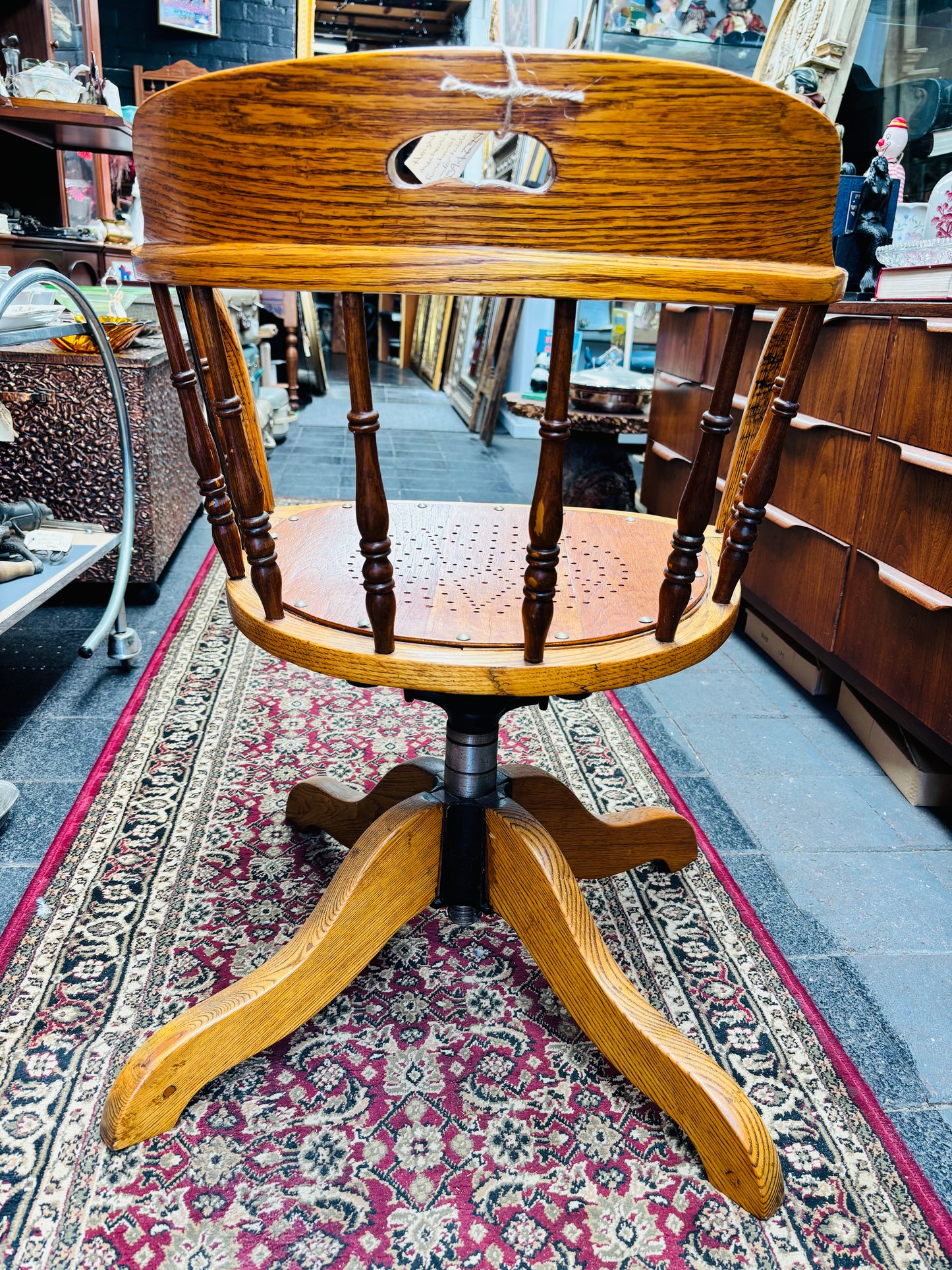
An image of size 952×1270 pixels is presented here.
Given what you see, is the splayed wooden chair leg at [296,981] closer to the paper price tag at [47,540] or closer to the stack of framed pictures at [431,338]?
the paper price tag at [47,540]

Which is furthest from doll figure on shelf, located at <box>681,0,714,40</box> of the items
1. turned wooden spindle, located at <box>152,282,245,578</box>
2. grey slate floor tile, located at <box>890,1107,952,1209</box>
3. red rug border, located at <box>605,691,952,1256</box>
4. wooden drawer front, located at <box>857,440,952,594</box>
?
grey slate floor tile, located at <box>890,1107,952,1209</box>

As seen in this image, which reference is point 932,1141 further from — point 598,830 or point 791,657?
point 791,657

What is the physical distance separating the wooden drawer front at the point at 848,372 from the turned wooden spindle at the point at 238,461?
1.17 meters

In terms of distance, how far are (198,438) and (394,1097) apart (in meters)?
0.66

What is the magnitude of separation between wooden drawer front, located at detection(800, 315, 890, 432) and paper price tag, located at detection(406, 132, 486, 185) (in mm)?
852

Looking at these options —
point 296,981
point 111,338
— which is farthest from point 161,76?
point 296,981

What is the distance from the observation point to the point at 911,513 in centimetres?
149

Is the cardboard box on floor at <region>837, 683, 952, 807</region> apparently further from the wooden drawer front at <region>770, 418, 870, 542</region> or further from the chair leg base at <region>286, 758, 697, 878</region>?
the chair leg base at <region>286, 758, 697, 878</region>

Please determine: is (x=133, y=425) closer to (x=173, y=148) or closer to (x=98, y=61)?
(x=173, y=148)

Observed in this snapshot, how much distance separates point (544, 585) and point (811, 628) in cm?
132

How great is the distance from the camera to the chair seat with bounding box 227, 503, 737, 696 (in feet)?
2.36

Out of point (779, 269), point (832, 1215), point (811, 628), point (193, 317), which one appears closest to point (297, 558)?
point (193, 317)

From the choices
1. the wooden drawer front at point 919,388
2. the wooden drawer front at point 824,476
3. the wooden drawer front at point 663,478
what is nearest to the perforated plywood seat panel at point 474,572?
the wooden drawer front at point 919,388

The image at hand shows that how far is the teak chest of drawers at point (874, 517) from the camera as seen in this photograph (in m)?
1.41
